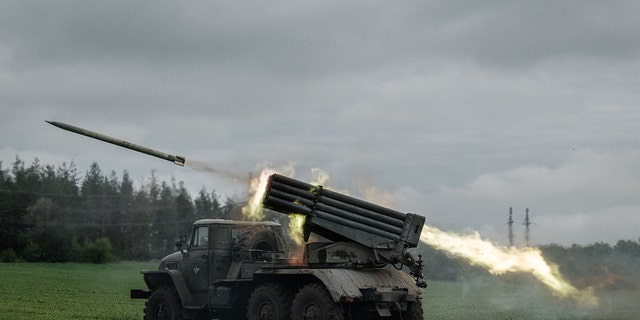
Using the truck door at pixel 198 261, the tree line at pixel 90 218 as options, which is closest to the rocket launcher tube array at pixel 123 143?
the truck door at pixel 198 261

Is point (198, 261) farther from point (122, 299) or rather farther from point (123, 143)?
point (122, 299)

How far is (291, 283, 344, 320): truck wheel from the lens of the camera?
21703 mm

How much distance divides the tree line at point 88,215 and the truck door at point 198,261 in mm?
42564

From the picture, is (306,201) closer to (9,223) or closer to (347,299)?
(347,299)

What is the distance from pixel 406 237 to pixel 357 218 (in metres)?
1.34

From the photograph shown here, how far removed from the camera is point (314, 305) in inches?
875

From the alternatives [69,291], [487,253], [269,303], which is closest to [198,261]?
[269,303]

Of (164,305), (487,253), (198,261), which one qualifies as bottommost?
(164,305)

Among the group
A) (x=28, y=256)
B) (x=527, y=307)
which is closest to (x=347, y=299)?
(x=527, y=307)

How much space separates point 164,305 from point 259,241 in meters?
3.46

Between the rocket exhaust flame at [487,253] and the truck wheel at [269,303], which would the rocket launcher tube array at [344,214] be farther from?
the rocket exhaust flame at [487,253]

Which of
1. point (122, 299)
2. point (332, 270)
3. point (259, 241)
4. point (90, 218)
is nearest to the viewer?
point (332, 270)

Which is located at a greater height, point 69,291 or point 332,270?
point 332,270

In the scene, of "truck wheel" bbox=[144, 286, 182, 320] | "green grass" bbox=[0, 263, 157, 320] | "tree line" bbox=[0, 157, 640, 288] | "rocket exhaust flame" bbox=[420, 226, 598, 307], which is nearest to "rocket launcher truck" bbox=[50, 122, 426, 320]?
"truck wheel" bbox=[144, 286, 182, 320]
